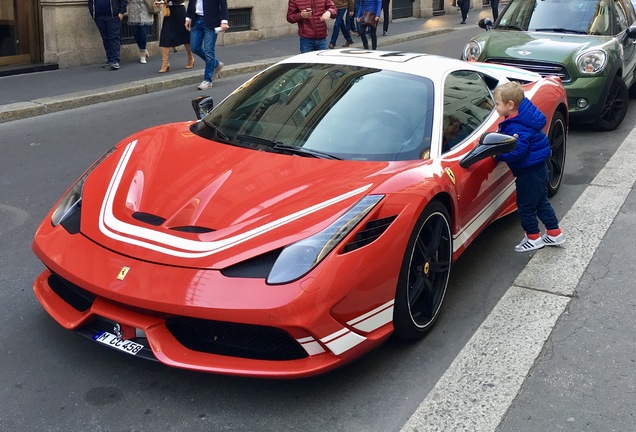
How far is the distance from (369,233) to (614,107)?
668 centimetres

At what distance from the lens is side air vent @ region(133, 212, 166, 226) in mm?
3551

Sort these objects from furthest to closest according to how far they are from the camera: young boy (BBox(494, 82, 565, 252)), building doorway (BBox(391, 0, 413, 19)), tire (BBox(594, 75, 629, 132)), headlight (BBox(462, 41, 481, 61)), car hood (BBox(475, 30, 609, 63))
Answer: building doorway (BBox(391, 0, 413, 19)) → headlight (BBox(462, 41, 481, 61)) → tire (BBox(594, 75, 629, 132)) → car hood (BBox(475, 30, 609, 63)) → young boy (BBox(494, 82, 565, 252))

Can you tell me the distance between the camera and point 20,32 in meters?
12.7

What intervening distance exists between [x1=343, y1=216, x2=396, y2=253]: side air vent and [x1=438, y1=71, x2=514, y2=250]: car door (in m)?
0.78

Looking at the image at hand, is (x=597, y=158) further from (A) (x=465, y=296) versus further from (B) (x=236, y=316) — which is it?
(B) (x=236, y=316)

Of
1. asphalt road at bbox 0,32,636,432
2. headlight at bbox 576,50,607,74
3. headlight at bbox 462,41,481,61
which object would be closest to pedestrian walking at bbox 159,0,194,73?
headlight at bbox 462,41,481,61

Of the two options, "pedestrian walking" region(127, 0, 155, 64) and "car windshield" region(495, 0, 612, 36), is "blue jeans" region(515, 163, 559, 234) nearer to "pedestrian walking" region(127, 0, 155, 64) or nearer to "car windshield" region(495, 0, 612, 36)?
"car windshield" region(495, 0, 612, 36)

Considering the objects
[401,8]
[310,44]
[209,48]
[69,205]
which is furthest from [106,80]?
[401,8]

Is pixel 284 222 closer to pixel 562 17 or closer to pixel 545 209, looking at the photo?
pixel 545 209

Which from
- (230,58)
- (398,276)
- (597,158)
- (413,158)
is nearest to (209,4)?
(230,58)

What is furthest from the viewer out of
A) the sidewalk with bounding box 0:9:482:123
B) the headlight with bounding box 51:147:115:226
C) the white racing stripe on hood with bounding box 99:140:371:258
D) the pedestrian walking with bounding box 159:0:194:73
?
the pedestrian walking with bounding box 159:0:194:73

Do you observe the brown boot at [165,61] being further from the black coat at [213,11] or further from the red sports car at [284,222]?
the red sports car at [284,222]

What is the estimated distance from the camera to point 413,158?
413cm

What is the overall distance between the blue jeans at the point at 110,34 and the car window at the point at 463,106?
8799 mm
